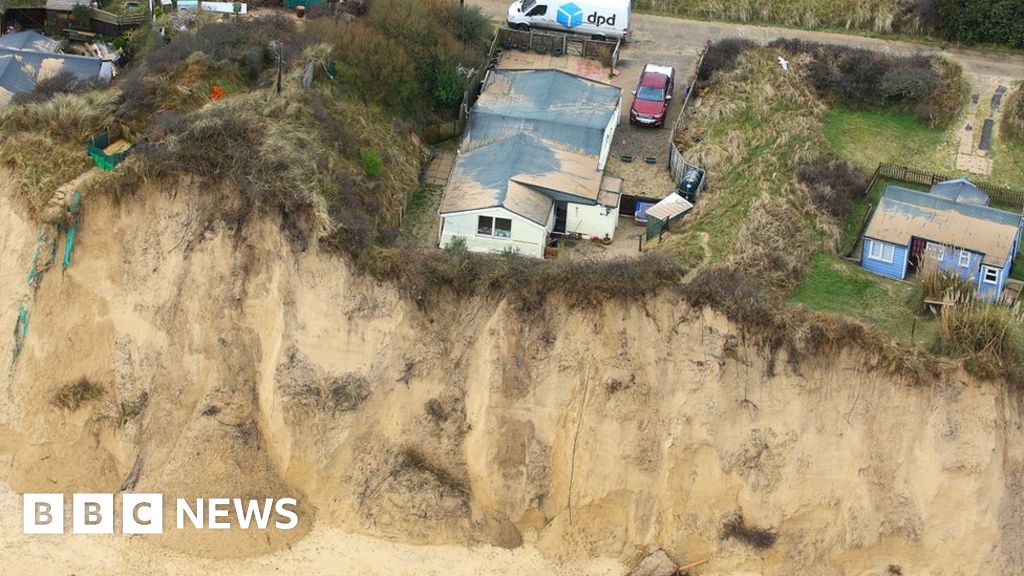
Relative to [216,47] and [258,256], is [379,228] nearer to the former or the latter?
[258,256]

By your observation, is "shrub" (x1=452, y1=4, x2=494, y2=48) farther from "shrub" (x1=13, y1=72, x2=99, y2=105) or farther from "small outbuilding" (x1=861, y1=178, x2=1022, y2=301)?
"small outbuilding" (x1=861, y1=178, x2=1022, y2=301)

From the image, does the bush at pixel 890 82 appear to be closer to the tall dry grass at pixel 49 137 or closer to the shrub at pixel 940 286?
the shrub at pixel 940 286

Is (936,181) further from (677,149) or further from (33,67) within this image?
(33,67)

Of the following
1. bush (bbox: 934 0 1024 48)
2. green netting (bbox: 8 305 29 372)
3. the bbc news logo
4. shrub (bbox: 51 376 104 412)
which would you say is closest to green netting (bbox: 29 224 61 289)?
green netting (bbox: 8 305 29 372)

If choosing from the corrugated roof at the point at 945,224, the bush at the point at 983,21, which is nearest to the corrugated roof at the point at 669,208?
the corrugated roof at the point at 945,224

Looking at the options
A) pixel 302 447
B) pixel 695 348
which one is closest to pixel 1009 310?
pixel 695 348
